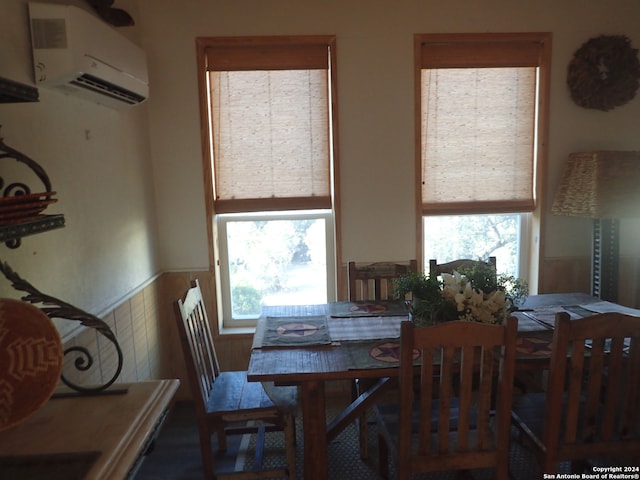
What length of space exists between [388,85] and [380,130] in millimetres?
279

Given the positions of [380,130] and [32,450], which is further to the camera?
[380,130]

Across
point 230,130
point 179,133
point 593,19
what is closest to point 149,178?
point 179,133

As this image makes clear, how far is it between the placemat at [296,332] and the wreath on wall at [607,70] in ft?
7.18

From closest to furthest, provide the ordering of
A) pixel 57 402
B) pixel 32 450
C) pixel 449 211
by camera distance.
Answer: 1. pixel 32 450
2. pixel 57 402
3. pixel 449 211

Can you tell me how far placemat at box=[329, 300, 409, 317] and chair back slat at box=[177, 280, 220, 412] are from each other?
67cm

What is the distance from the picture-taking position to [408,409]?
4.97 ft

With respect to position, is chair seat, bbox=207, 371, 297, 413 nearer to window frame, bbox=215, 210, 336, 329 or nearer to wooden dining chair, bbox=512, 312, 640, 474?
window frame, bbox=215, 210, 336, 329

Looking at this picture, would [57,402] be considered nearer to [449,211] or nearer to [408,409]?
[408,409]

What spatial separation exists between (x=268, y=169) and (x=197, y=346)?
1.23m

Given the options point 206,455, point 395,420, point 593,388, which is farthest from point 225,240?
point 593,388

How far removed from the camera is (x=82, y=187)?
1.85m

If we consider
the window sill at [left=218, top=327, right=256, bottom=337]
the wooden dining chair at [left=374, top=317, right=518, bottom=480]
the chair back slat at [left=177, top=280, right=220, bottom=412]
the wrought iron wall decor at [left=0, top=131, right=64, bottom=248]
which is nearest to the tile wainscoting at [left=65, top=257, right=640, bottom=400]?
the window sill at [left=218, top=327, right=256, bottom=337]

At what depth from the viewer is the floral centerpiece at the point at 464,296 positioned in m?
1.80

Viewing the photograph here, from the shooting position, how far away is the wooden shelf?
0.97 metres
